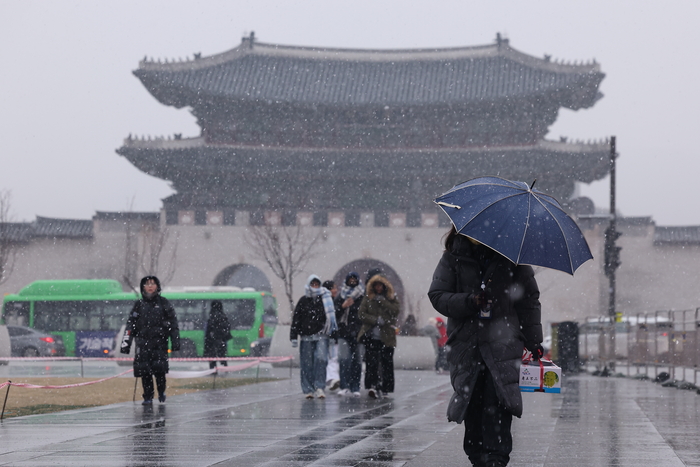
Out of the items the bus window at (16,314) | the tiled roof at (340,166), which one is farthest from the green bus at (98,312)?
the tiled roof at (340,166)

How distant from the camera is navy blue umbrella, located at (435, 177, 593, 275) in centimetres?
479

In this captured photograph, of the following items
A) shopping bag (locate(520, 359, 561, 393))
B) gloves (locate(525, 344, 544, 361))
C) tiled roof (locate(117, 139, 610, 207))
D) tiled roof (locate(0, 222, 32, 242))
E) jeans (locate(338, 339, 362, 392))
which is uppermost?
tiled roof (locate(117, 139, 610, 207))

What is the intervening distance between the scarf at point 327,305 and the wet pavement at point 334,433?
2.77 ft

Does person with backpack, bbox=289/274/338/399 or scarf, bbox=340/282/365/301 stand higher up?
scarf, bbox=340/282/365/301

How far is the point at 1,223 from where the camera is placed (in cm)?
3659

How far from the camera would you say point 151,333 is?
10750mm

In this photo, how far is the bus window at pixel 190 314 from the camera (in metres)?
29.0

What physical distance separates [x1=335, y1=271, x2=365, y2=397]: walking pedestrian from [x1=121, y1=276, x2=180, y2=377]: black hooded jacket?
7.72 ft

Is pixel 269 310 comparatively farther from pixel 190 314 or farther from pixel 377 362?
pixel 377 362

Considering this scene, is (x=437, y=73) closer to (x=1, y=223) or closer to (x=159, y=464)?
(x=1, y=223)

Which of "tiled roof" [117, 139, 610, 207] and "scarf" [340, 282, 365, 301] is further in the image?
A: "tiled roof" [117, 139, 610, 207]

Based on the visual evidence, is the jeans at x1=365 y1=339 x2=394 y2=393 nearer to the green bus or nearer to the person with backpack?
the person with backpack

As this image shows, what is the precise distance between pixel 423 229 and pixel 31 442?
1234 inches

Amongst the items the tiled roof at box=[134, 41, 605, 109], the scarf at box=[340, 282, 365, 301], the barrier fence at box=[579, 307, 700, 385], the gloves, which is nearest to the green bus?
the tiled roof at box=[134, 41, 605, 109]
